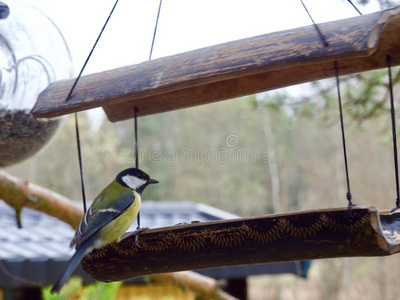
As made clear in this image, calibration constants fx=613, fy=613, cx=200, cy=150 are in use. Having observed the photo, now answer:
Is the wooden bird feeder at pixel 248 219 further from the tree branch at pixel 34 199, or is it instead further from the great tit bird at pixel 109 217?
the tree branch at pixel 34 199

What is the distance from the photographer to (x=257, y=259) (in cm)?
196

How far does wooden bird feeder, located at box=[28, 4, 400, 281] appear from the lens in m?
1.75

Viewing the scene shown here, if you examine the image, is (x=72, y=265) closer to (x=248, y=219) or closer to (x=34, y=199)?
(x=248, y=219)

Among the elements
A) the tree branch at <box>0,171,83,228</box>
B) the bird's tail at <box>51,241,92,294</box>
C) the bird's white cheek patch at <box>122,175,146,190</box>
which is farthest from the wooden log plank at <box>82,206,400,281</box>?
the tree branch at <box>0,171,83,228</box>

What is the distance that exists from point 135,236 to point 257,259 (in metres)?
0.46

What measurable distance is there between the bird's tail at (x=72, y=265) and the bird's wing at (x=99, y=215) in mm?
26

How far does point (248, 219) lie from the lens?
1902mm

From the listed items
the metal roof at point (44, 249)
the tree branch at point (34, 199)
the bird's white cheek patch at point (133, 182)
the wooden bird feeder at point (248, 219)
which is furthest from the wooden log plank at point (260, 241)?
the metal roof at point (44, 249)

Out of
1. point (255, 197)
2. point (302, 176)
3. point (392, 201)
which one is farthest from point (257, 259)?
point (255, 197)

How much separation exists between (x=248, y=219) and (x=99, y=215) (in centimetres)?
78

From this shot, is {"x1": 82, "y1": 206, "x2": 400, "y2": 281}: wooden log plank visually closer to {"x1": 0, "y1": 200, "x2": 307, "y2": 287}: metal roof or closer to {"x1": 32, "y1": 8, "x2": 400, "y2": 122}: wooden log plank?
{"x1": 32, "y1": 8, "x2": 400, "y2": 122}: wooden log plank

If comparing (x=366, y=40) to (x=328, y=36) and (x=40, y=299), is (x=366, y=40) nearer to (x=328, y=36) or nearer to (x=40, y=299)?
(x=328, y=36)

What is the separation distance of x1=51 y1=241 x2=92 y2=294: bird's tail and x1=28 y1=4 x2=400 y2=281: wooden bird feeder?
56 millimetres

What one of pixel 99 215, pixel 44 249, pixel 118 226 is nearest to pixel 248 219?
pixel 118 226
